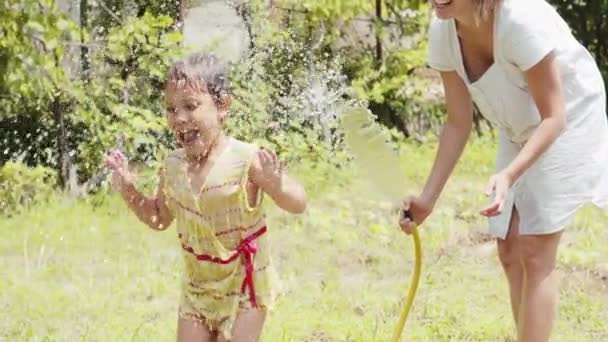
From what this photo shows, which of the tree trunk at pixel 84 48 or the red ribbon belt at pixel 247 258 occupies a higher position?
the red ribbon belt at pixel 247 258

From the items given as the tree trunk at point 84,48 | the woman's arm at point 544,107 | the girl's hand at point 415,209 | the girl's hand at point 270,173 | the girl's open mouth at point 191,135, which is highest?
the woman's arm at point 544,107

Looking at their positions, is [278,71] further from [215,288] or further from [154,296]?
[215,288]

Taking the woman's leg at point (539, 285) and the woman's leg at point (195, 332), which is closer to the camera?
the woman's leg at point (195, 332)

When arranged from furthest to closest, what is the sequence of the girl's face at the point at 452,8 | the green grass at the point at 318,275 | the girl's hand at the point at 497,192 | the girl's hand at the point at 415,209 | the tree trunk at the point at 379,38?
1. the tree trunk at the point at 379,38
2. the green grass at the point at 318,275
3. the girl's hand at the point at 415,209
4. the girl's face at the point at 452,8
5. the girl's hand at the point at 497,192

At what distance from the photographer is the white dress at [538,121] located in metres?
3.28

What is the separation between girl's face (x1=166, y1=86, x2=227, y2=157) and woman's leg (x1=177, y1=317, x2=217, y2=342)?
0.41m

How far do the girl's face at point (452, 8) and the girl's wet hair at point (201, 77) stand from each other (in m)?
0.56

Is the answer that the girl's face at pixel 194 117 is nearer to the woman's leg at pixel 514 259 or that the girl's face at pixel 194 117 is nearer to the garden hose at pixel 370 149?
the garden hose at pixel 370 149

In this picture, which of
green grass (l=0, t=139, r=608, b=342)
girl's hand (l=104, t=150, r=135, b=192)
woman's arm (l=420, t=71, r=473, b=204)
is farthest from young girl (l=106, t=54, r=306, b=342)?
green grass (l=0, t=139, r=608, b=342)

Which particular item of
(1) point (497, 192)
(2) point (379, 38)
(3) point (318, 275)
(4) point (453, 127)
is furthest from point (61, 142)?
(1) point (497, 192)

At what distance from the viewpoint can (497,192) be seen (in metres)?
2.92

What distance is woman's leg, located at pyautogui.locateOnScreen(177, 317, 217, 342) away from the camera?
304cm

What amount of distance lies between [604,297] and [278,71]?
1505mm

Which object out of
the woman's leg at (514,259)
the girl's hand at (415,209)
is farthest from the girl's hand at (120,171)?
the woman's leg at (514,259)
